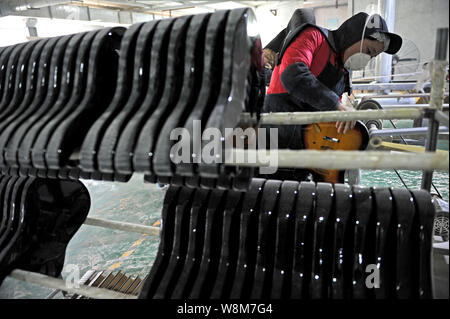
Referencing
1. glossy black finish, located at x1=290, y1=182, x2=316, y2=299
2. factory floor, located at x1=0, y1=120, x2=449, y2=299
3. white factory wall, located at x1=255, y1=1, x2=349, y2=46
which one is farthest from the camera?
white factory wall, located at x1=255, y1=1, x2=349, y2=46

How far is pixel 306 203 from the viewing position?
1.18m

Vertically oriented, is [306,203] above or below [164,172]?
below

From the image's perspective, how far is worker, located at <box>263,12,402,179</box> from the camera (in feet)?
5.74

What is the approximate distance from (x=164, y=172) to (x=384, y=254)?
2.65 feet

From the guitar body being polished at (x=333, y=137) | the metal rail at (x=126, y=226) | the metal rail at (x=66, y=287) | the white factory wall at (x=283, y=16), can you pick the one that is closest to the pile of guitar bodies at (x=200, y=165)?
the metal rail at (x=66, y=287)

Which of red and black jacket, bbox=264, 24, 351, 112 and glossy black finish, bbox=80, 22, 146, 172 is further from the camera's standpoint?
red and black jacket, bbox=264, 24, 351, 112

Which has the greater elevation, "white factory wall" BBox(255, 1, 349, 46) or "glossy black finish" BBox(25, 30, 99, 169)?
"white factory wall" BBox(255, 1, 349, 46)

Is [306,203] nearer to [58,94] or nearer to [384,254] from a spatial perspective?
[384,254]

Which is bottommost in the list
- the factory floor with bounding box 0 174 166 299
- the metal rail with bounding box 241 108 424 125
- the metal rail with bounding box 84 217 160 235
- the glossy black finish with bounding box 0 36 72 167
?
the factory floor with bounding box 0 174 166 299

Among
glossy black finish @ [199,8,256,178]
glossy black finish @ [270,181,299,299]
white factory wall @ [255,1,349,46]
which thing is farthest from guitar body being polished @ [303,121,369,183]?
white factory wall @ [255,1,349,46]

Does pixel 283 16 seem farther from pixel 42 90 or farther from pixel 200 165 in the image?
pixel 200 165

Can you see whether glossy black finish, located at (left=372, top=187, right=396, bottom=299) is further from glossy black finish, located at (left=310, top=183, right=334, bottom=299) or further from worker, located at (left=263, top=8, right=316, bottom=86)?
worker, located at (left=263, top=8, right=316, bottom=86)
